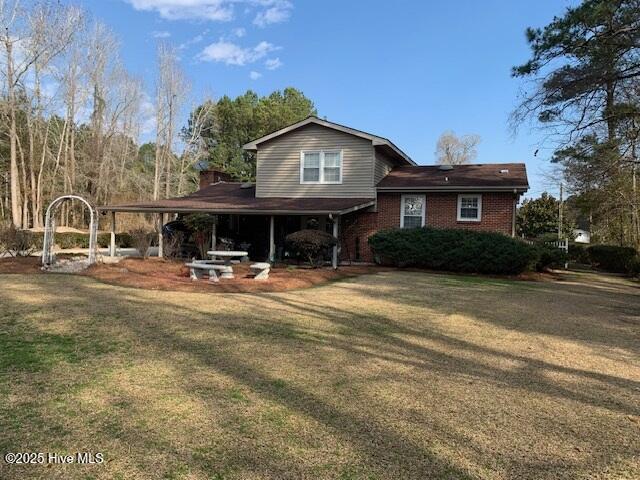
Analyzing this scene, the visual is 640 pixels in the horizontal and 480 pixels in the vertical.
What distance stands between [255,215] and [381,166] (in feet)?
19.3

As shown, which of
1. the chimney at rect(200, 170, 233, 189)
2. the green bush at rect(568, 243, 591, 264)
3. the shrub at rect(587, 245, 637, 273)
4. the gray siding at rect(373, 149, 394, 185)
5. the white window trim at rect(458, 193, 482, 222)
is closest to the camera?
the white window trim at rect(458, 193, 482, 222)

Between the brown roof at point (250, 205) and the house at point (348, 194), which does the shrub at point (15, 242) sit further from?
the house at point (348, 194)

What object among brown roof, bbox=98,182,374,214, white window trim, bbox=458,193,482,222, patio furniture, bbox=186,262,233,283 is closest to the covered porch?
brown roof, bbox=98,182,374,214

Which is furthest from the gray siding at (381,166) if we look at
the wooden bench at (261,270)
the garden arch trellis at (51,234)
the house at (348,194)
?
the garden arch trellis at (51,234)

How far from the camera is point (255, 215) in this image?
2078 cm

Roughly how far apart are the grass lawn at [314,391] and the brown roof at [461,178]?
9595mm

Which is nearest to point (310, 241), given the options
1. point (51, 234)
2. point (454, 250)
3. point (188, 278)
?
point (188, 278)

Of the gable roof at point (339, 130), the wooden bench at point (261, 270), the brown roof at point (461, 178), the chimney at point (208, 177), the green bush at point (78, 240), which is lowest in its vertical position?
the wooden bench at point (261, 270)

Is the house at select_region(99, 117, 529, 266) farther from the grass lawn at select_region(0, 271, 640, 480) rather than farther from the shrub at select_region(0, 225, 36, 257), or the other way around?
the grass lawn at select_region(0, 271, 640, 480)

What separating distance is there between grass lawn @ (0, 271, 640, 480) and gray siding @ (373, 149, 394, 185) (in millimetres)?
11155

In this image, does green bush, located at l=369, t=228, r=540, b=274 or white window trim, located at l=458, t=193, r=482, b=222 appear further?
white window trim, located at l=458, t=193, r=482, b=222

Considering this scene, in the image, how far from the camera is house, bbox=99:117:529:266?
58.5 ft

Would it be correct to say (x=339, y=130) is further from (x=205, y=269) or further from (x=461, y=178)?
(x=205, y=269)

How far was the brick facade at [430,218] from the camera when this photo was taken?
697 inches
